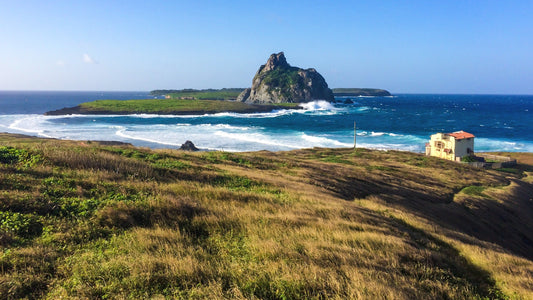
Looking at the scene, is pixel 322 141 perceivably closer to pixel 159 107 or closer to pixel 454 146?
pixel 454 146

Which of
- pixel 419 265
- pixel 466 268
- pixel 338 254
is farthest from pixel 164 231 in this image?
pixel 466 268

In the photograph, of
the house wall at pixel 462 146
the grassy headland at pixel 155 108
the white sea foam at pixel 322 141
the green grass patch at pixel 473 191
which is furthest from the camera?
the grassy headland at pixel 155 108

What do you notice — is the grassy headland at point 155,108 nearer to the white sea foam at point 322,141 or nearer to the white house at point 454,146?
the white sea foam at point 322,141

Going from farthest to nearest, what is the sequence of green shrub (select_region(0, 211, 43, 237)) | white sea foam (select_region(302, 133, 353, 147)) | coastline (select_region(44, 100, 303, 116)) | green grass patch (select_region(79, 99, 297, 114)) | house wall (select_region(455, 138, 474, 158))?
1. green grass patch (select_region(79, 99, 297, 114))
2. coastline (select_region(44, 100, 303, 116))
3. white sea foam (select_region(302, 133, 353, 147))
4. house wall (select_region(455, 138, 474, 158))
5. green shrub (select_region(0, 211, 43, 237))

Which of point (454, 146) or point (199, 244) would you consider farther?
point (454, 146)

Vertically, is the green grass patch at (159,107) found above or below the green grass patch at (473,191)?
above

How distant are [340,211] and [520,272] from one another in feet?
17.9

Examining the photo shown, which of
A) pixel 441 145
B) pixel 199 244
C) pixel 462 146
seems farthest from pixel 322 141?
pixel 199 244

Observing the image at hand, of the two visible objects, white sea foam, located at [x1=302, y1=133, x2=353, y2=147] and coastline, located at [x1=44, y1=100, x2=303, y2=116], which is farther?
coastline, located at [x1=44, y1=100, x2=303, y2=116]

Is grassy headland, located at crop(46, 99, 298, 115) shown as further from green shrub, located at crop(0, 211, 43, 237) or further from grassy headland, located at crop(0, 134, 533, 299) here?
green shrub, located at crop(0, 211, 43, 237)

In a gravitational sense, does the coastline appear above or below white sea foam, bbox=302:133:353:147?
above

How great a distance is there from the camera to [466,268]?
8.86 meters

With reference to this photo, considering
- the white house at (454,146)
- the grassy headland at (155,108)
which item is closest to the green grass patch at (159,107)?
the grassy headland at (155,108)

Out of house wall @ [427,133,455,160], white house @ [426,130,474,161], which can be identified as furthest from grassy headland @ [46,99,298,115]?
white house @ [426,130,474,161]
